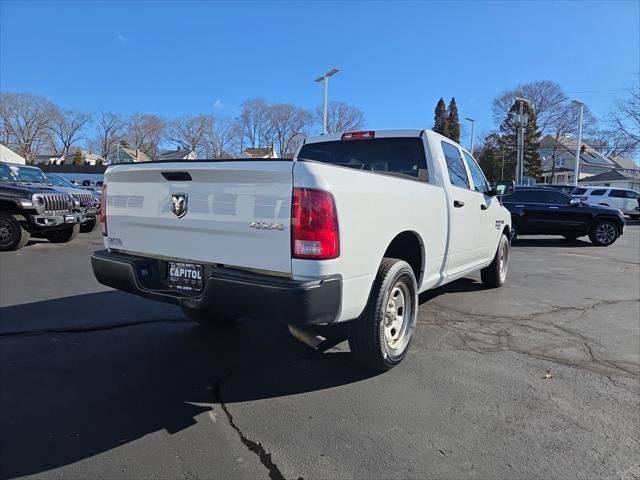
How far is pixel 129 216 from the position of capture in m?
3.56

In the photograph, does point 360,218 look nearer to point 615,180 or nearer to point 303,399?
point 303,399

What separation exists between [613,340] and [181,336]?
4175 mm

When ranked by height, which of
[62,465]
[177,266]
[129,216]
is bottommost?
[62,465]

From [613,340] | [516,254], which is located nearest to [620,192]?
[516,254]

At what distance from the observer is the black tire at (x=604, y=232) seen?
1380 centimetres

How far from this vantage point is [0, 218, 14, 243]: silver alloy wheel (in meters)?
9.53

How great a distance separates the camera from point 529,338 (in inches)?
180

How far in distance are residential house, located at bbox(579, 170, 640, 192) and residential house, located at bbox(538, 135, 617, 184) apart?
9.61ft

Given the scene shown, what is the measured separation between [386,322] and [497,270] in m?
3.75

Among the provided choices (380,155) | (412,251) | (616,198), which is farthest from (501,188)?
(616,198)

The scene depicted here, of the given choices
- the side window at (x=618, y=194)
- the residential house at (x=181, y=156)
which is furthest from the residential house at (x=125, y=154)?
the side window at (x=618, y=194)

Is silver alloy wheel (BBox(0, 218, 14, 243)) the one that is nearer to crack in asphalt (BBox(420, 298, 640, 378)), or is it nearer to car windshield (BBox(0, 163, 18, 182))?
car windshield (BBox(0, 163, 18, 182))

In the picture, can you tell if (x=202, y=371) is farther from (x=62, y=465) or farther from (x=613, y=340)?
(x=613, y=340)

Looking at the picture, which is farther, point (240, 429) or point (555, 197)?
point (555, 197)
